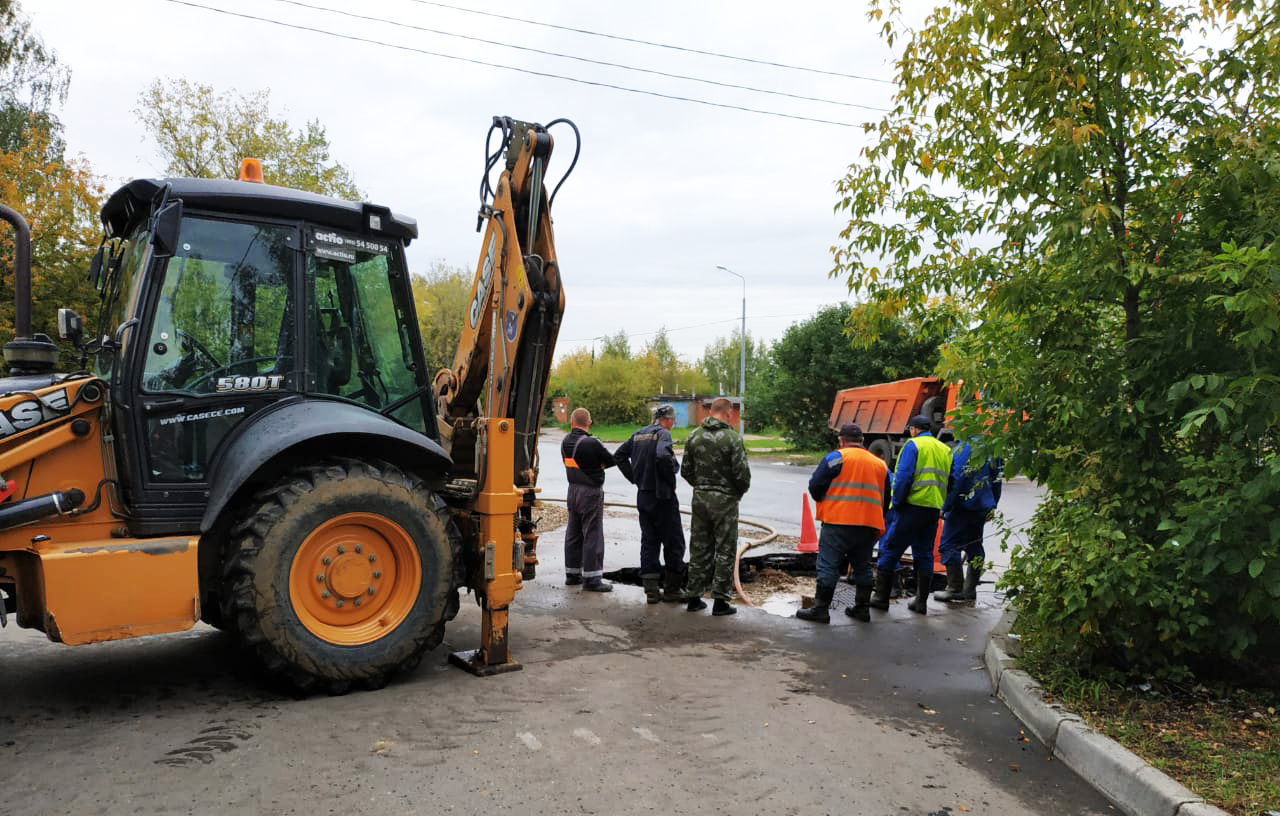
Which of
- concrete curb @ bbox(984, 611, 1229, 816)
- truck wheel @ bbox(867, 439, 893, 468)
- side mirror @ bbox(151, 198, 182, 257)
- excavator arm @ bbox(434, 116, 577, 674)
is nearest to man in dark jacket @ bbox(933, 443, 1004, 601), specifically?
concrete curb @ bbox(984, 611, 1229, 816)

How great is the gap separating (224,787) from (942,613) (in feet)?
19.6

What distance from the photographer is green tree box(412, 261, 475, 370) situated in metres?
38.3

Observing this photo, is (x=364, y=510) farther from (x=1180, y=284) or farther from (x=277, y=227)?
(x=1180, y=284)

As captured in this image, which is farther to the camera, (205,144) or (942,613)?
(205,144)

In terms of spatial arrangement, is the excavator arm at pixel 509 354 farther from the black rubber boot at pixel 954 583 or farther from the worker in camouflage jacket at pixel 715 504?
the black rubber boot at pixel 954 583

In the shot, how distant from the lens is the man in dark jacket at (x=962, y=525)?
7906 mm

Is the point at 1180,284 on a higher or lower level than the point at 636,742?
higher

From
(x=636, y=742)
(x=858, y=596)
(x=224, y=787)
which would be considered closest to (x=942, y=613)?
(x=858, y=596)

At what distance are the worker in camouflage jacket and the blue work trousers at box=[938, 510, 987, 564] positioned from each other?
2156 mm

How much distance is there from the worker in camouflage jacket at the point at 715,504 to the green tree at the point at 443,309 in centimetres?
3013

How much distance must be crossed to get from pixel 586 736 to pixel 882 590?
4.19 meters

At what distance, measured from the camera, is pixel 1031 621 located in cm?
522

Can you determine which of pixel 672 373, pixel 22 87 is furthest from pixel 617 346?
pixel 22 87

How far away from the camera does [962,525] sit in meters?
8.02
